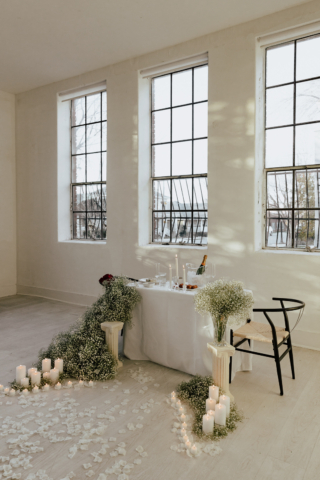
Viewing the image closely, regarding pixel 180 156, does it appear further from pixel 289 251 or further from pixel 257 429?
pixel 257 429

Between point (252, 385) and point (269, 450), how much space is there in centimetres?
87

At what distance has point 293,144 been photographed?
165 inches

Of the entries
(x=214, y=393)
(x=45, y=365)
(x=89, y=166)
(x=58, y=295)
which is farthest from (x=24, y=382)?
(x=89, y=166)

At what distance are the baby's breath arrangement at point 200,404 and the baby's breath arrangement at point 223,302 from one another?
15.1 inches

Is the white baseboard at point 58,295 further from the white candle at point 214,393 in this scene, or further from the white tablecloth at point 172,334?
the white candle at point 214,393

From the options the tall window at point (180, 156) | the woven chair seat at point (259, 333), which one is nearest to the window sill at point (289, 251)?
the tall window at point (180, 156)

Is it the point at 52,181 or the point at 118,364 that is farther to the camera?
the point at 52,181

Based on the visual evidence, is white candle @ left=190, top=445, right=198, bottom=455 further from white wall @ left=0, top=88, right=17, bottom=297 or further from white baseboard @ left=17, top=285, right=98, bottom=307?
white wall @ left=0, top=88, right=17, bottom=297

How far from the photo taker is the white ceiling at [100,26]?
13.0ft

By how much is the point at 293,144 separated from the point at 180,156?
158cm

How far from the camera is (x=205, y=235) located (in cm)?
490

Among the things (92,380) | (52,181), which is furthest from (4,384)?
(52,181)

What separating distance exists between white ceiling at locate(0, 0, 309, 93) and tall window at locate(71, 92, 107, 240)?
0.72 metres

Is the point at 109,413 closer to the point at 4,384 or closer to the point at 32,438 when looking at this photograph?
the point at 32,438
